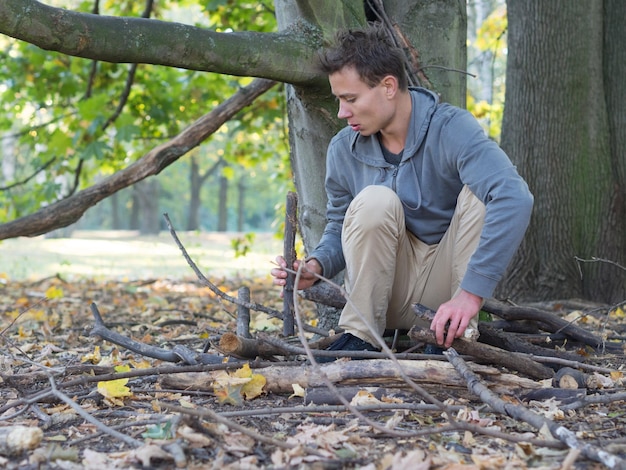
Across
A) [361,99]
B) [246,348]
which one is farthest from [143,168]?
[246,348]

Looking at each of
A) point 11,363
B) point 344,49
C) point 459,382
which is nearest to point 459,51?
point 344,49

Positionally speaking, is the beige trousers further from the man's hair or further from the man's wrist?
the man's hair

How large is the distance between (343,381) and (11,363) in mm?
1731

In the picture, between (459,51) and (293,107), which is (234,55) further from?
(459,51)

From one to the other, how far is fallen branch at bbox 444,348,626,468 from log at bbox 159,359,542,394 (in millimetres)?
Result: 73

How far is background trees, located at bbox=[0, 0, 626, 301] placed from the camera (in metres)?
3.42

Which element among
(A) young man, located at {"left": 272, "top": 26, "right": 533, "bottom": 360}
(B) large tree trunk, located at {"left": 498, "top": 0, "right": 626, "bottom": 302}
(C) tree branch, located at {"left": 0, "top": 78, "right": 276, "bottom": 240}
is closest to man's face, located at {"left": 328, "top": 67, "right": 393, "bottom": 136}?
(A) young man, located at {"left": 272, "top": 26, "right": 533, "bottom": 360}

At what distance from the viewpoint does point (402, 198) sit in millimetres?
3217

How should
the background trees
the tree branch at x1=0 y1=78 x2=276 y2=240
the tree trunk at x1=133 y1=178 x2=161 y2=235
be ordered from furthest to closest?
1. the tree trunk at x1=133 y1=178 x2=161 y2=235
2. the tree branch at x1=0 y1=78 x2=276 y2=240
3. the background trees

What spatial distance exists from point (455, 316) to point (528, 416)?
57cm

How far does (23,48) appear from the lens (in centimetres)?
782

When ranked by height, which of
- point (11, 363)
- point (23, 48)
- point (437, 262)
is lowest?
point (11, 363)

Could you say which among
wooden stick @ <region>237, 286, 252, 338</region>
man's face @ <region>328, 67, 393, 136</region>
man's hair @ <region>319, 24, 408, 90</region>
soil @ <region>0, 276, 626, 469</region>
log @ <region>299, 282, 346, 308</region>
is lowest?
soil @ <region>0, 276, 626, 469</region>

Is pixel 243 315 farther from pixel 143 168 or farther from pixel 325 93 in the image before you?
pixel 143 168
